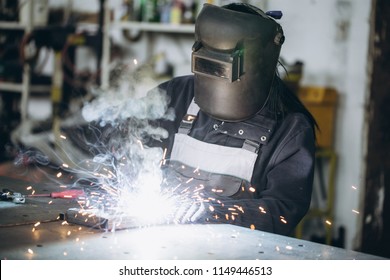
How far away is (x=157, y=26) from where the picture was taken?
Answer: 471cm

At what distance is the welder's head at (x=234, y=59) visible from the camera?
2359 mm

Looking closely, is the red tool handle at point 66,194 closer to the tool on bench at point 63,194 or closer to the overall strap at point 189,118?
the tool on bench at point 63,194

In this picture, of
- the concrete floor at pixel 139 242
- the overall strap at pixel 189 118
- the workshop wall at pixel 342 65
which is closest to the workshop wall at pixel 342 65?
the workshop wall at pixel 342 65

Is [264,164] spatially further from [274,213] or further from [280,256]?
[280,256]

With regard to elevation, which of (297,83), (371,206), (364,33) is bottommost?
(371,206)

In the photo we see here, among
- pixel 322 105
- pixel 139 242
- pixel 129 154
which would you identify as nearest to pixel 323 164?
pixel 322 105

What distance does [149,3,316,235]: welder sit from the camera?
2357 millimetres

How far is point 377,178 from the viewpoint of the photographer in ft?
13.3

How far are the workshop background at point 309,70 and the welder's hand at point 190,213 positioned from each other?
6.48 ft

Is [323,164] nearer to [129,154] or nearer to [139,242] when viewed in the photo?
[129,154]

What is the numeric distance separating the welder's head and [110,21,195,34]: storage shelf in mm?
2131

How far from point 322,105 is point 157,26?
118cm

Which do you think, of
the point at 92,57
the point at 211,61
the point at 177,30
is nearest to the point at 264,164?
the point at 211,61
